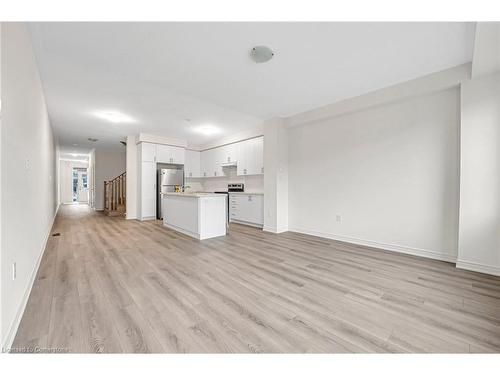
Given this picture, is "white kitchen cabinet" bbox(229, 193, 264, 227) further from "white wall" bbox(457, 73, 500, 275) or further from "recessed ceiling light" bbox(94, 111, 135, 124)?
"white wall" bbox(457, 73, 500, 275)

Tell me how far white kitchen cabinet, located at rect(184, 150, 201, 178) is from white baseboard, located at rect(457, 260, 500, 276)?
6.80 metres

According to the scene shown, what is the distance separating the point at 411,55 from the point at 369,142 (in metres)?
1.35

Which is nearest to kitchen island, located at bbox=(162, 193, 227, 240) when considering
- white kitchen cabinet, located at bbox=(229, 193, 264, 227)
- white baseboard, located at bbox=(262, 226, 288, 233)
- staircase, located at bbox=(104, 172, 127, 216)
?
white baseboard, located at bbox=(262, 226, 288, 233)

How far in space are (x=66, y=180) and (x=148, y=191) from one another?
391 inches

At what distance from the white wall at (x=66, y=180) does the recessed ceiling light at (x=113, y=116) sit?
10423mm

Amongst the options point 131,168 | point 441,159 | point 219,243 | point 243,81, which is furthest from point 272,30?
point 131,168

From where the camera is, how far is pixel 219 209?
14.0ft

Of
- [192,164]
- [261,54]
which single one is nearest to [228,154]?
[192,164]

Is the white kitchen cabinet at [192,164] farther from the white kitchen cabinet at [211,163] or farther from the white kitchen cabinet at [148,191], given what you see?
the white kitchen cabinet at [148,191]

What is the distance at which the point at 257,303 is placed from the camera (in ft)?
5.87

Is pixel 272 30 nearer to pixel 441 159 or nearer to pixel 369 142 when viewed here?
pixel 369 142

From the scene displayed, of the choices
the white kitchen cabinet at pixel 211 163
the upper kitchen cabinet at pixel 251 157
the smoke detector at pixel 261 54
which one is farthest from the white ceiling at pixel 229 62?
the white kitchen cabinet at pixel 211 163

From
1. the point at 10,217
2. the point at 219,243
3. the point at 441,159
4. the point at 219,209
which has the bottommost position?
the point at 219,243

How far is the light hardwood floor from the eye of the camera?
1329 mm
